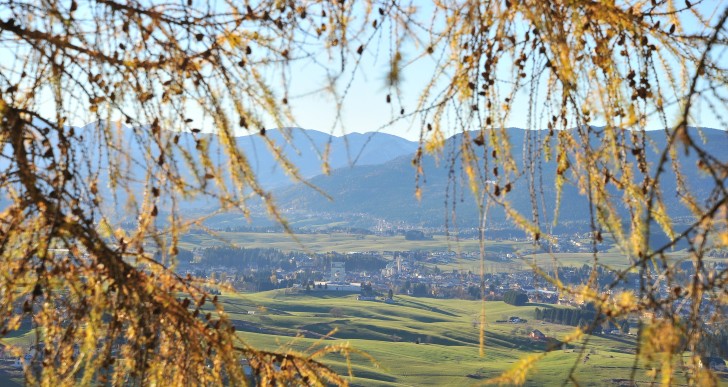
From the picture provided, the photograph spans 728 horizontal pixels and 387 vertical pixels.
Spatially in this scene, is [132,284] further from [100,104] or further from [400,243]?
[400,243]

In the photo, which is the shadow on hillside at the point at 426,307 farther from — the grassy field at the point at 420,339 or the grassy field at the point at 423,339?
the grassy field at the point at 423,339

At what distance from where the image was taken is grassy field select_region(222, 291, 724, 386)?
58.0 m

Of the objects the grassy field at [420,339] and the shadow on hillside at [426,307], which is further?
the shadow on hillside at [426,307]

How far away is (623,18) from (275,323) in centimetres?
6933

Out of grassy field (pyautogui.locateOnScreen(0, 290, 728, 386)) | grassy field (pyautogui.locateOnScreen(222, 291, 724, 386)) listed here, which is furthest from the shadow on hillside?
grassy field (pyautogui.locateOnScreen(222, 291, 724, 386))

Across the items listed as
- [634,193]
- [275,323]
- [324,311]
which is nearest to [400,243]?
[324,311]

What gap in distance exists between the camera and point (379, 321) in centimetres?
7694

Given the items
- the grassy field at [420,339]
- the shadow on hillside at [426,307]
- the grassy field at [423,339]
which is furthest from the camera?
the shadow on hillside at [426,307]

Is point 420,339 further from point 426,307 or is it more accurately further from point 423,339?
point 426,307

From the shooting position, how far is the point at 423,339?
71.4 meters

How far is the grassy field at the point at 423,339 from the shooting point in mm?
58000

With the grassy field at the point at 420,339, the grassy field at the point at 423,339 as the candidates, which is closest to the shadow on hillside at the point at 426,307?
the grassy field at the point at 420,339

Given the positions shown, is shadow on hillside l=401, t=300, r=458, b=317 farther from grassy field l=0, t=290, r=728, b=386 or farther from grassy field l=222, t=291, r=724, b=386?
grassy field l=222, t=291, r=724, b=386

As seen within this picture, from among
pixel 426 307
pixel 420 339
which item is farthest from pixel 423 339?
pixel 426 307
